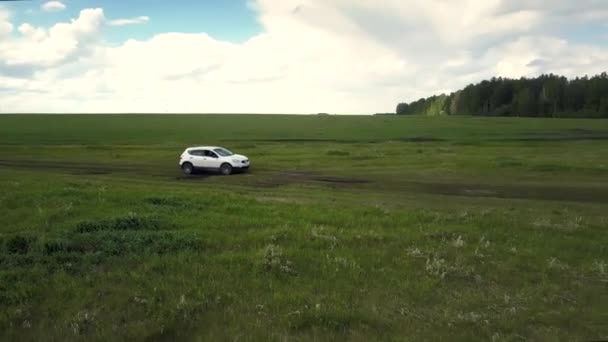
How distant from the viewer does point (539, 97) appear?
14800 centimetres

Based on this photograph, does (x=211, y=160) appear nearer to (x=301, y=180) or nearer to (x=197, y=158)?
(x=197, y=158)

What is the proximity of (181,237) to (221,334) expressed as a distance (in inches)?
177

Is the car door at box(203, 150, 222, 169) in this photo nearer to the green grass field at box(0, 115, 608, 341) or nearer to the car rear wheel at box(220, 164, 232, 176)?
the car rear wheel at box(220, 164, 232, 176)

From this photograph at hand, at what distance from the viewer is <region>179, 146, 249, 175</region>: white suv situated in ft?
119

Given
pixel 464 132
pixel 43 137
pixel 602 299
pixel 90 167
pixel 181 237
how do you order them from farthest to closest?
pixel 464 132 < pixel 43 137 < pixel 90 167 < pixel 181 237 < pixel 602 299

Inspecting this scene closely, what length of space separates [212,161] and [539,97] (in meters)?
133

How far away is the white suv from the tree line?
121358mm

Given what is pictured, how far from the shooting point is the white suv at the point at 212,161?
36344 mm

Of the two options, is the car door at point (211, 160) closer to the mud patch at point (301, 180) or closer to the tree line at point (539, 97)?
the mud patch at point (301, 180)

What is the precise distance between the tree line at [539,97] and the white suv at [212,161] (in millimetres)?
121358

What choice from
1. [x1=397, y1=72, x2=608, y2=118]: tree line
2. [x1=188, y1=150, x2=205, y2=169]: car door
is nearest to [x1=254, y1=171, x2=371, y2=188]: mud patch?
[x1=188, y1=150, x2=205, y2=169]: car door

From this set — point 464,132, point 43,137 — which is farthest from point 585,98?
point 43,137

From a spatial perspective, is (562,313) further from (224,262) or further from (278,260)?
(224,262)

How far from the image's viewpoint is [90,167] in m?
39.6
